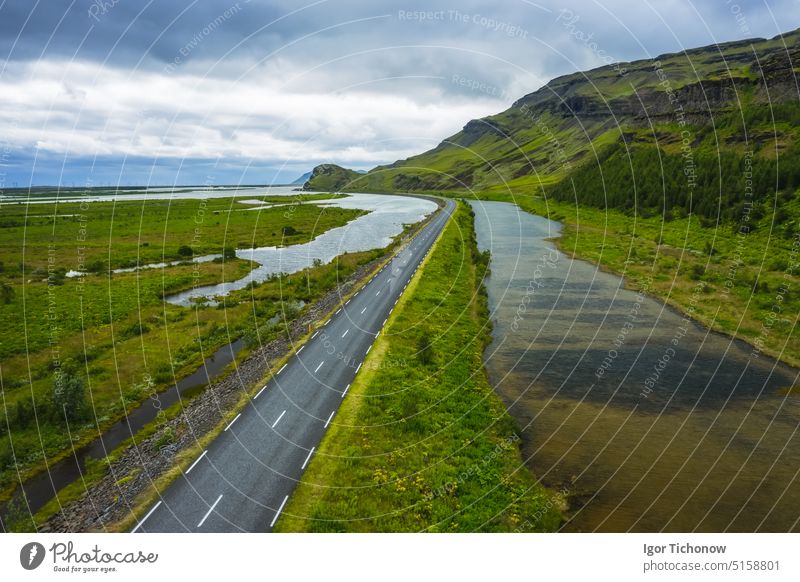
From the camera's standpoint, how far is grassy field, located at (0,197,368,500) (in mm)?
27266

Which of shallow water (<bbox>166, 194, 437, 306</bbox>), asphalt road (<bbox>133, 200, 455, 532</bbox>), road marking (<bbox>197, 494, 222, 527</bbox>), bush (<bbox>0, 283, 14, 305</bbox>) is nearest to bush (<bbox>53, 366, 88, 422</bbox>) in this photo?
asphalt road (<bbox>133, 200, 455, 532</bbox>)

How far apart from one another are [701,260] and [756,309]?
2225cm

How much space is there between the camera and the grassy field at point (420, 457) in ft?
60.7

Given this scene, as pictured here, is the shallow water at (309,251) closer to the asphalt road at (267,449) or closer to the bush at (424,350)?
the asphalt road at (267,449)

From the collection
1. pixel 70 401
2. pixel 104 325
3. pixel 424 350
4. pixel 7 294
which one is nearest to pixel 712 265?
pixel 424 350

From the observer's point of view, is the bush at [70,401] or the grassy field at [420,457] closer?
the grassy field at [420,457]

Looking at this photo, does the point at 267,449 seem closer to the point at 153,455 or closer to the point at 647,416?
the point at 153,455

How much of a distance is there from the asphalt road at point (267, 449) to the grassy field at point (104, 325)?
899 centimetres

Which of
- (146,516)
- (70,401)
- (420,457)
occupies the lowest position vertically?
(420,457)

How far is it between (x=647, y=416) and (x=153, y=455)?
28331 millimetres

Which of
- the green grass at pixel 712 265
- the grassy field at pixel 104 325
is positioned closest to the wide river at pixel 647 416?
the green grass at pixel 712 265

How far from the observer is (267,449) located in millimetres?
22516

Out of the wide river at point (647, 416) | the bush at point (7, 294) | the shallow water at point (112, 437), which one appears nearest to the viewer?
the wide river at point (647, 416)
